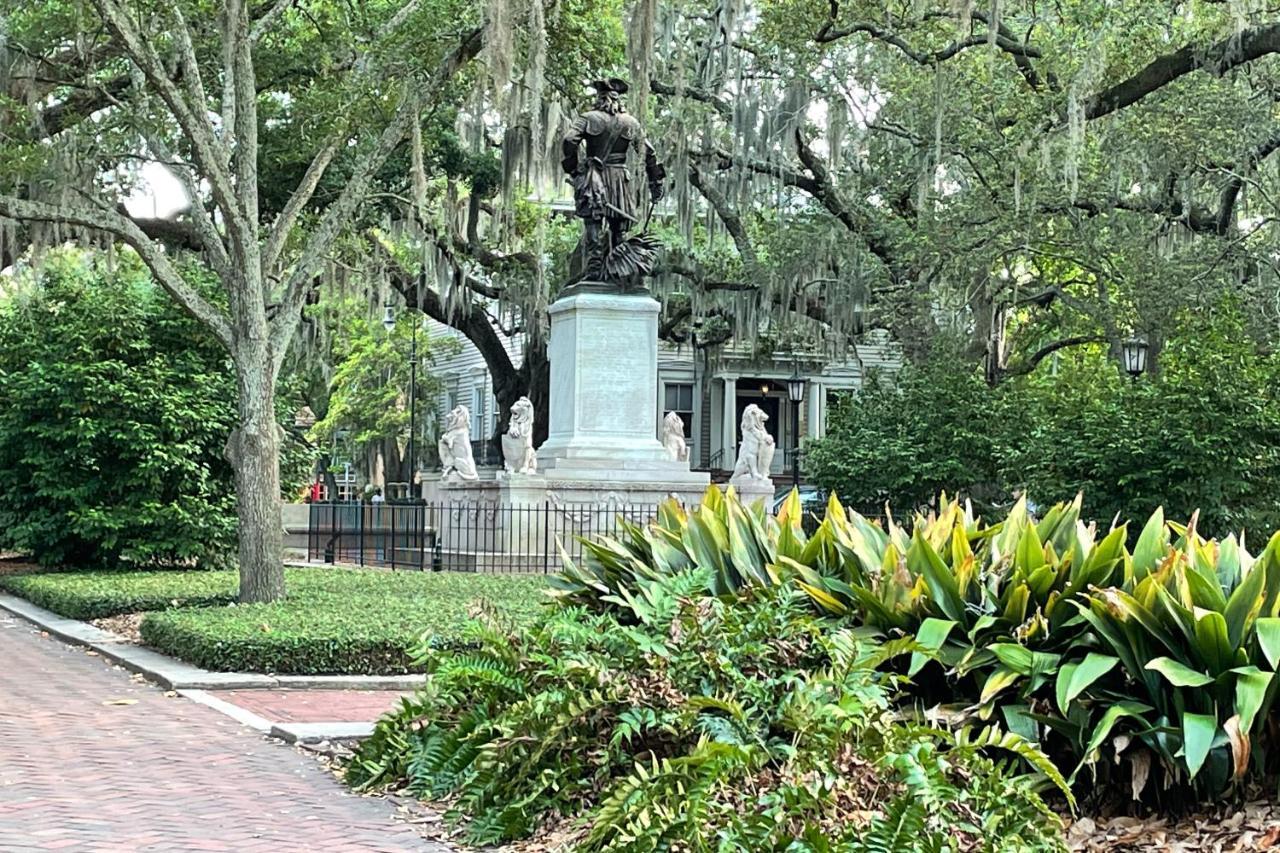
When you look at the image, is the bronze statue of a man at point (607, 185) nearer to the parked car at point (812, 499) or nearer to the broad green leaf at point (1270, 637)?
the parked car at point (812, 499)

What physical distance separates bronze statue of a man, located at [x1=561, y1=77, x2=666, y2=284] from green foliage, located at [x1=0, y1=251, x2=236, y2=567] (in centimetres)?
588

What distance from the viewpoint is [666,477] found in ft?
75.2

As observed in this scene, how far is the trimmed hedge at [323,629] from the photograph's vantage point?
12.9 m

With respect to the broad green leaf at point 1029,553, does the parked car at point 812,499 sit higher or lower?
lower

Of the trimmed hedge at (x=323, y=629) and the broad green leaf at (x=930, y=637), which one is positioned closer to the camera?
the broad green leaf at (x=930, y=637)

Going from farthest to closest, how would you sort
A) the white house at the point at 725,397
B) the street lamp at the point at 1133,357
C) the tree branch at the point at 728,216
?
the white house at the point at 725,397
the tree branch at the point at 728,216
the street lamp at the point at 1133,357

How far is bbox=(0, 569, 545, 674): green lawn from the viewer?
507 inches

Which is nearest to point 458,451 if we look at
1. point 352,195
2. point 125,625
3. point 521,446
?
point 521,446

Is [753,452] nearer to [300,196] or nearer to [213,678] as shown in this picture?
[300,196]

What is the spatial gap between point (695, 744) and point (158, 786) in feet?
10.4

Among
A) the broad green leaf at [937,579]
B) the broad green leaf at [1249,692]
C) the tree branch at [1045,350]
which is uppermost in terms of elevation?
the tree branch at [1045,350]

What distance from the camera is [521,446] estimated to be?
2291cm

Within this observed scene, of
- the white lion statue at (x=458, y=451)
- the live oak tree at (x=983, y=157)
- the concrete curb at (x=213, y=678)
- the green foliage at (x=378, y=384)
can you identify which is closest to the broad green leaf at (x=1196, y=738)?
the concrete curb at (x=213, y=678)

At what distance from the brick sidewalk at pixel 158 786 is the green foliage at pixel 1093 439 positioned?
11.9 meters
